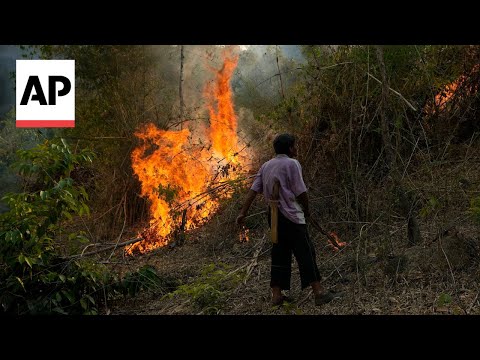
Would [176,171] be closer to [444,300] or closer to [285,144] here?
[285,144]

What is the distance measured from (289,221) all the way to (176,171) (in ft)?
15.6

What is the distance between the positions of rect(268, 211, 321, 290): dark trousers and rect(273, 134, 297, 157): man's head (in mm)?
634

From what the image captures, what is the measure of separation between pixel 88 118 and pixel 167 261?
4689 mm

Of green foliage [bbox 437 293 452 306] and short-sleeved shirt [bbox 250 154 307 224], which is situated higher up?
short-sleeved shirt [bbox 250 154 307 224]

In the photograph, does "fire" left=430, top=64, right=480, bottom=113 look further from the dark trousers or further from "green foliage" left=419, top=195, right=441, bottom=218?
the dark trousers

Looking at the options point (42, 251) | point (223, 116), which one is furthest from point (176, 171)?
point (42, 251)

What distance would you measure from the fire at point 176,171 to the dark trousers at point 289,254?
12.1 feet

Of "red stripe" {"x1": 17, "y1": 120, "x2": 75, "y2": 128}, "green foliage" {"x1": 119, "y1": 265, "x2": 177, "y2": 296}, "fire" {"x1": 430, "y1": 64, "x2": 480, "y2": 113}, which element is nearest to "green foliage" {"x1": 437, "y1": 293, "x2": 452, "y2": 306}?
"fire" {"x1": 430, "y1": 64, "x2": 480, "y2": 113}

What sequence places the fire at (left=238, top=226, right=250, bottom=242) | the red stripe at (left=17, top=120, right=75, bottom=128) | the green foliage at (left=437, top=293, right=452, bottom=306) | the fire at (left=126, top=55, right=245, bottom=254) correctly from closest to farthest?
the green foliage at (left=437, top=293, right=452, bottom=306) → the fire at (left=238, top=226, right=250, bottom=242) → the red stripe at (left=17, top=120, right=75, bottom=128) → the fire at (left=126, top=55, right=245, bottom=254)

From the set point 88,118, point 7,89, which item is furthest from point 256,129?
point 7,89

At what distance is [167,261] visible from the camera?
9.48 m

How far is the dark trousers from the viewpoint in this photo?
583 cm

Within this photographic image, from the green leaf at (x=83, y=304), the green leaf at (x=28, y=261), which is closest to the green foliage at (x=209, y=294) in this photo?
the green leaf at (x=83, y=304)
